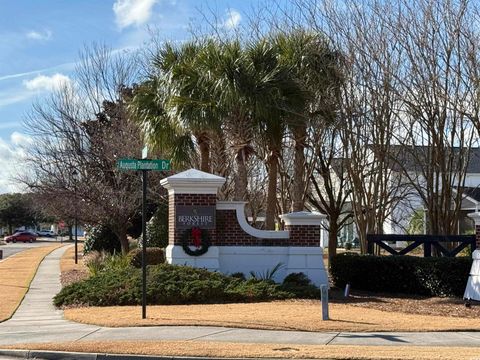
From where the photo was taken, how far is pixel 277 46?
2102 centimetres

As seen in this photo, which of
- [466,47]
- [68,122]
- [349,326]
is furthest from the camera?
[68,122]

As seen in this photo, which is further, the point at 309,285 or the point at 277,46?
the point at 277,46

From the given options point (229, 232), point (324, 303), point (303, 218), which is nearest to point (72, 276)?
point (229, 232)

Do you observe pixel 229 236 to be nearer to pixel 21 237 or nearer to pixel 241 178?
pixel 241 178

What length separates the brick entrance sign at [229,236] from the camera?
18.4m

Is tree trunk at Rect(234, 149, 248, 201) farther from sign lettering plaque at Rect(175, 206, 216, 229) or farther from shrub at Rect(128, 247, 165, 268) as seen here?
sign lettering plaque at Rect(175, 206, 216, 229)

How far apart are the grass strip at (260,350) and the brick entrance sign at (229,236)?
7745mm

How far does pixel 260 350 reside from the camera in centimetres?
1002

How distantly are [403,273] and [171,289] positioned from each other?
647cm

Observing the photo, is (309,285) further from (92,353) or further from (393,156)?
(92,353)

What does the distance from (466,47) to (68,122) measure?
18991 millimetres

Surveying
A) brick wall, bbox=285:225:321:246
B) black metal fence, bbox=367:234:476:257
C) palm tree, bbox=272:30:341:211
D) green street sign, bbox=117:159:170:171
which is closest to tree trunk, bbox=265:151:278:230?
palm tree, bbox=272:30:341:211

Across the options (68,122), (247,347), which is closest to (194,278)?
(247,347)

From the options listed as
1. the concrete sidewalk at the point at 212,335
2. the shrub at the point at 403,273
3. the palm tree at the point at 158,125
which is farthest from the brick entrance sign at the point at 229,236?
the concrete sidewalk at the point at 212,335
